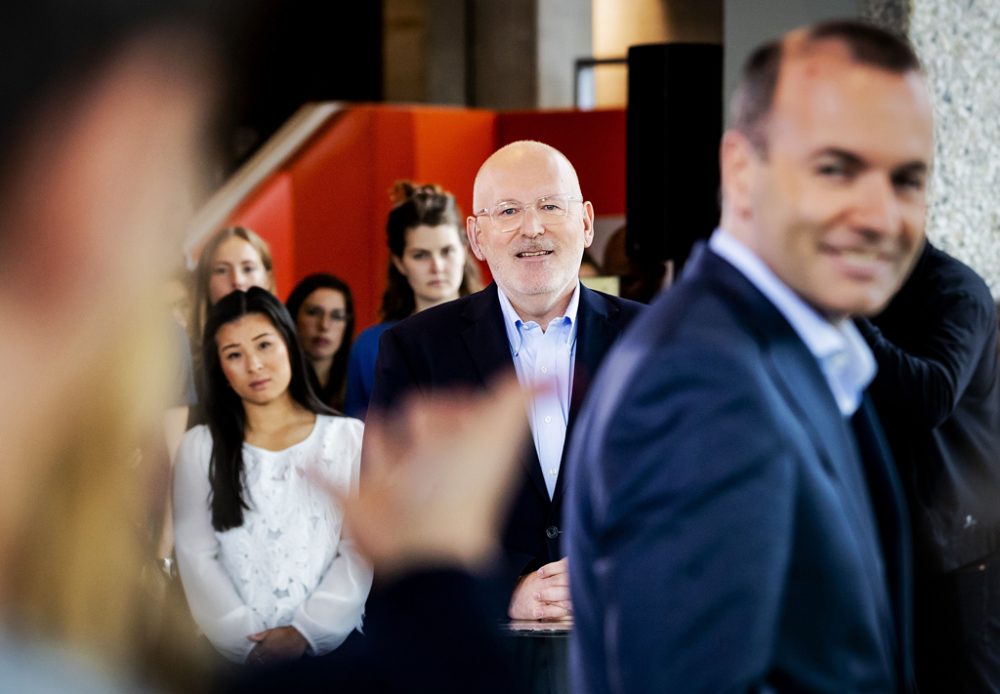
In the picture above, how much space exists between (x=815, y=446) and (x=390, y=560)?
36 centimetres

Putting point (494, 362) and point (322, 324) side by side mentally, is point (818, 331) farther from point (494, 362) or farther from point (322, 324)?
point (322, 324)

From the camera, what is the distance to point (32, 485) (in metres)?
0.78

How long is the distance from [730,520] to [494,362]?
142 centimetres

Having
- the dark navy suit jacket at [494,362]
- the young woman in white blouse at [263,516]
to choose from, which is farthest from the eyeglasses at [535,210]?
the young woman in white blouse at [263,516]

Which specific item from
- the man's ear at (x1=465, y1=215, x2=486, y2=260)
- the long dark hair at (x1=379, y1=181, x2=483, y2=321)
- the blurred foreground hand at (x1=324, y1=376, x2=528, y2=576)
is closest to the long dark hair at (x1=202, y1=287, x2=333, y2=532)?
Result: the long dark hair at (x1=379, y1=181, x2=483, y2=321)

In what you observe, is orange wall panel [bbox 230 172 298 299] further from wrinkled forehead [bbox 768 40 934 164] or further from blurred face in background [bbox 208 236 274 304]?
wrinkled forehead [bbox 768 40 934 164]

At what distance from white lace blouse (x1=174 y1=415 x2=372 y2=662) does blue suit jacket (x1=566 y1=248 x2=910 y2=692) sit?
2.21 meters

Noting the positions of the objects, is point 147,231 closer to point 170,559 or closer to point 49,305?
point 49,305

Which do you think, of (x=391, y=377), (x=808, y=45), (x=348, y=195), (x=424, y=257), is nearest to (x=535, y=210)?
(x=391, y=377)

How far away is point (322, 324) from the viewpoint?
14.0ft

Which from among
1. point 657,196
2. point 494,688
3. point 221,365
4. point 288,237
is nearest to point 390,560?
point 494,688

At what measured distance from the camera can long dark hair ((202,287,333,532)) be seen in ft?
10.6

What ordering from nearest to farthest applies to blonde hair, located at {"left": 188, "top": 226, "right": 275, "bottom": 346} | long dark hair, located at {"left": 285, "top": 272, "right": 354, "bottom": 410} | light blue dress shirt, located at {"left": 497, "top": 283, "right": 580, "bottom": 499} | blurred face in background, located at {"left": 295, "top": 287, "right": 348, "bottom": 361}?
light blue dress shirt, located at {"left": 497, "top": 283, "right": 580, "bottom": 499}
blonde hair, located at {"left": 188, "top": 226, "right": 275, "bottom": 346}
long dark hair, located at {"left": 285, "top": 272, "right": 354, "bottom": 410}
blurred face in background, located at {"left": 295, "top": 287, "right": 348, "bottom": 361}

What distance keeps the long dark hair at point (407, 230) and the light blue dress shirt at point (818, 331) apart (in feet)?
9.23
